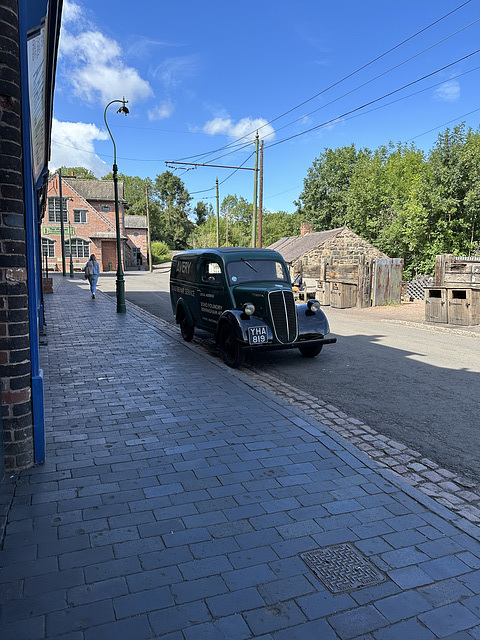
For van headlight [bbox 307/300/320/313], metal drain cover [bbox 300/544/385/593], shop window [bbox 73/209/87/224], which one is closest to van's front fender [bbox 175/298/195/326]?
van headlight [bbox 307/300/320/313]

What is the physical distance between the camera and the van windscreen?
8.73 metres

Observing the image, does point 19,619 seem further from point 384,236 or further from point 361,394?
point 384,236

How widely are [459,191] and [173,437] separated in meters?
23.8

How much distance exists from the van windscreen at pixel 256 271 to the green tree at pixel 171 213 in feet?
239

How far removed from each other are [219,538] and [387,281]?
18.0 meters

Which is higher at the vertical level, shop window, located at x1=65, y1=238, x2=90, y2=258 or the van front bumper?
shop window, located at x1=65, y1=238, x2=90, y2=258

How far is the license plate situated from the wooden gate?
12778mm

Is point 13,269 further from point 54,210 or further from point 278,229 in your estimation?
point 278,229

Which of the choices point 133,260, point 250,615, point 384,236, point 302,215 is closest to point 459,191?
point 384,236

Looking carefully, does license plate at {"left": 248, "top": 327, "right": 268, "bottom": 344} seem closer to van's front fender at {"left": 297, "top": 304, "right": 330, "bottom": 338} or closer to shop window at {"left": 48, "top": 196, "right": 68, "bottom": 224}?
van's front fender at {"left": 297, "top": 304, "right": 330, "bottom": 338}

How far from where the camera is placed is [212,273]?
9.16 metres

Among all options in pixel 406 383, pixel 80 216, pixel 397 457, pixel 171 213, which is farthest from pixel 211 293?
pixel 171 213

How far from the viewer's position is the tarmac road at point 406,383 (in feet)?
15.9

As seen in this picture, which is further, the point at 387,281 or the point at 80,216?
the point at 80,216
